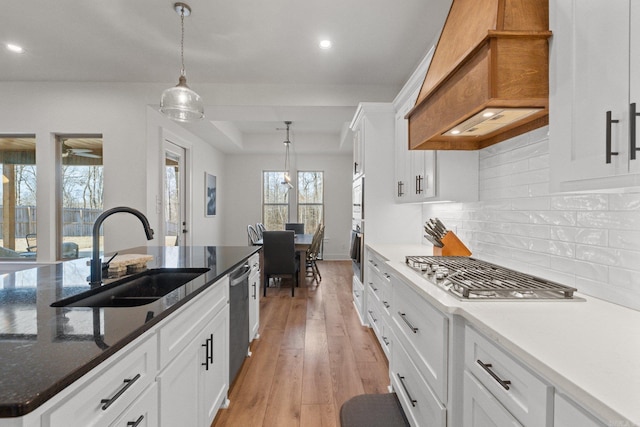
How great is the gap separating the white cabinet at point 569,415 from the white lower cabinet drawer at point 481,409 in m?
0.14

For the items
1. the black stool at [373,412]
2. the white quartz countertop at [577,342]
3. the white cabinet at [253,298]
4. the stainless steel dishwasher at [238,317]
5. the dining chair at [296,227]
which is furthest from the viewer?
the dining chair at [296,227]

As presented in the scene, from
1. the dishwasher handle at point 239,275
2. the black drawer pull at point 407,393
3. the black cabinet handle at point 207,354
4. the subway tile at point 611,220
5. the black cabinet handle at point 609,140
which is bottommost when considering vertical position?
the black drawer pull at point 407,393

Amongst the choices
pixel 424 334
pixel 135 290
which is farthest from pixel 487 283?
pixel 135 290

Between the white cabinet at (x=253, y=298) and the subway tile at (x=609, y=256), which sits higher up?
the subway tile at (x=609, y=256)

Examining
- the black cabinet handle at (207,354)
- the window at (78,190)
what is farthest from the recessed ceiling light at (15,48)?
the black cabinet handle at (207,354)

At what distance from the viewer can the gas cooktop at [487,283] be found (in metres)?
1.20

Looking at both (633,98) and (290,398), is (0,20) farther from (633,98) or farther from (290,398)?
(633,98)

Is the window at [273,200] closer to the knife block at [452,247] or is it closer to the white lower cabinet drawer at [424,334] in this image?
the knife block at [452,247]

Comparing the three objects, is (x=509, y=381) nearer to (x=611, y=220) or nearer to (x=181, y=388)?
(x=611, y=220)

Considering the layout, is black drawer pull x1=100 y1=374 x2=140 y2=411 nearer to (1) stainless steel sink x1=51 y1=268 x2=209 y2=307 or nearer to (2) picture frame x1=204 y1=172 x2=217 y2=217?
(1) stainless steel sink x1=51 y1=268 x2=209 y2=307

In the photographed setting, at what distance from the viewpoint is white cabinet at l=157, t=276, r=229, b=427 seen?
1126mm

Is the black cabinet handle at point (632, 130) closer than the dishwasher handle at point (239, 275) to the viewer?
Yes

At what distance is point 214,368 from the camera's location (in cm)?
168

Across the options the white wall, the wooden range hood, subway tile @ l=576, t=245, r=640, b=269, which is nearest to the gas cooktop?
subway tile @ l=576, t=245, r=640, b=269
